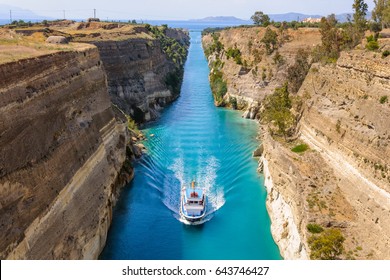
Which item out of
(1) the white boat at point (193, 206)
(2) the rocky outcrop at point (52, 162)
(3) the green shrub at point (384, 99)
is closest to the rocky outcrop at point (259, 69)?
(1) the white boat at point (193, 206)

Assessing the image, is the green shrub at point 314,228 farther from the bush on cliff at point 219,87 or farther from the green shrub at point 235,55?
the green shrub at point 235,55

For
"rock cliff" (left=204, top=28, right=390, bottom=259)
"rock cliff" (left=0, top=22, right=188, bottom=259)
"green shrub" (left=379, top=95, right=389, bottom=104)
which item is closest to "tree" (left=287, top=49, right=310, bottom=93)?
"rock cliff" (left=204, top=28, right=390, bottom=259)

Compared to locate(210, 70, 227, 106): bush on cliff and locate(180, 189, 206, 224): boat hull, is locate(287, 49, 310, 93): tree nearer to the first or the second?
locate(210, 70, 227, 106): bush on cliff

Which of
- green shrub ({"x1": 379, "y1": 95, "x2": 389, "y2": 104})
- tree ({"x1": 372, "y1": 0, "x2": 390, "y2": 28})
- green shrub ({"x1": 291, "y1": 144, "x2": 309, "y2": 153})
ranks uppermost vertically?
tree ({"x1": 372, "y1": 0, "x2": 390, "y2": 28})

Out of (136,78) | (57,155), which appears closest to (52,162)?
(57,155)

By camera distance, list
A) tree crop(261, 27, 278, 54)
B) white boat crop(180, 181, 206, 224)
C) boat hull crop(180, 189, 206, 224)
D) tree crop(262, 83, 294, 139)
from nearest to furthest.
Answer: boat hull crop(180, 189, 206, 224) < white boat crop(180, 181, 206, 224) < tree crop(262, 83, 294, 139) < tree crop(261, 27, 278, 54)

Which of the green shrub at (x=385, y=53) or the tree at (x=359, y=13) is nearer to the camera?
the green shrub at (x=385, y=53)
